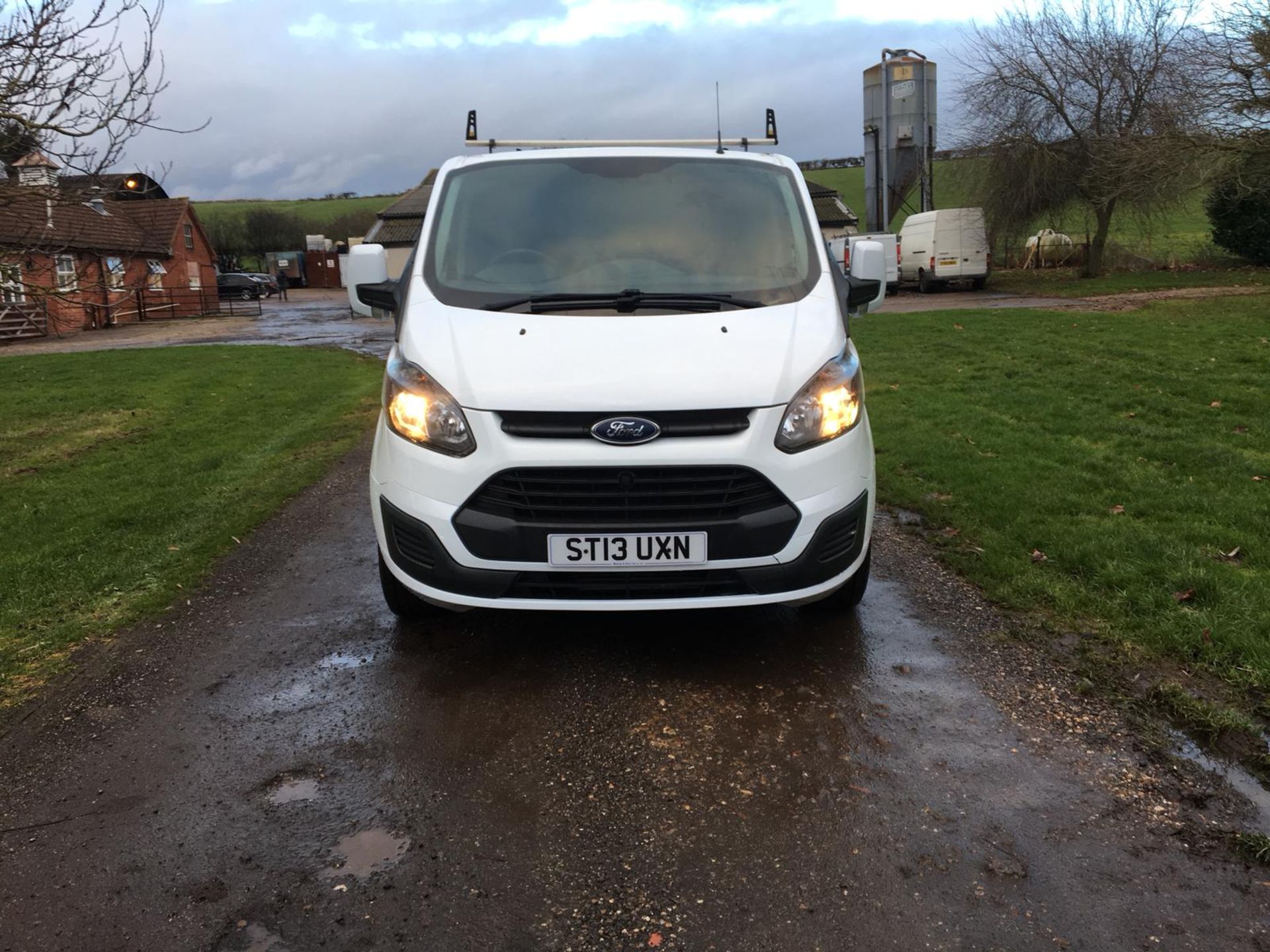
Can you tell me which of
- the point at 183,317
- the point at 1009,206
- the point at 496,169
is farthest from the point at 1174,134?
the point at 183,317

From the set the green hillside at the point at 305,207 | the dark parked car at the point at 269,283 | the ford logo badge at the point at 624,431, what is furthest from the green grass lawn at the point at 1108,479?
the green hillside at the point at 305,207

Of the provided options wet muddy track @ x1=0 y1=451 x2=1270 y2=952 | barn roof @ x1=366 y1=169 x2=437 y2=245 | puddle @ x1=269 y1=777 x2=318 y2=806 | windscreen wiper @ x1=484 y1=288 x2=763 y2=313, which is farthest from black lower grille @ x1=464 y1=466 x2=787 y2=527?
barn roof @ x1=366 y1=169 x2=437 y2=245

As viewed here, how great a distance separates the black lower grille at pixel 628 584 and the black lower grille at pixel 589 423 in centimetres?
52

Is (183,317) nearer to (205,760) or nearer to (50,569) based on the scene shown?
(50,569)

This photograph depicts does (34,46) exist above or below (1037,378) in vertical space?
above

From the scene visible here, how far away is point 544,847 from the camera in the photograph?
8.96 feet

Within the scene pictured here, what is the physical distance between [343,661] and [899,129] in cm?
4118

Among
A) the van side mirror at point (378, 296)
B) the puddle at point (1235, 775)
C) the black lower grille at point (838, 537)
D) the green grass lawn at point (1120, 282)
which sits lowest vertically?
the puddle at point (1235, 775)

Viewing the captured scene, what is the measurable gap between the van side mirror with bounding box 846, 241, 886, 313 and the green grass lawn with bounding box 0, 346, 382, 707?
3.87 metres

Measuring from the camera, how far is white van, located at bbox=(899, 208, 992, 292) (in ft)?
102

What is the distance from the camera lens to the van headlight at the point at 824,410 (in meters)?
3.65

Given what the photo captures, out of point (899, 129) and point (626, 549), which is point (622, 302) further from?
point (899, 129)

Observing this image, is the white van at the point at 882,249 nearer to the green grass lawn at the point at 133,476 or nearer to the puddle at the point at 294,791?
the puddle at the point at 294,791

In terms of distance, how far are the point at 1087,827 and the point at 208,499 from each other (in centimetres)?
640
